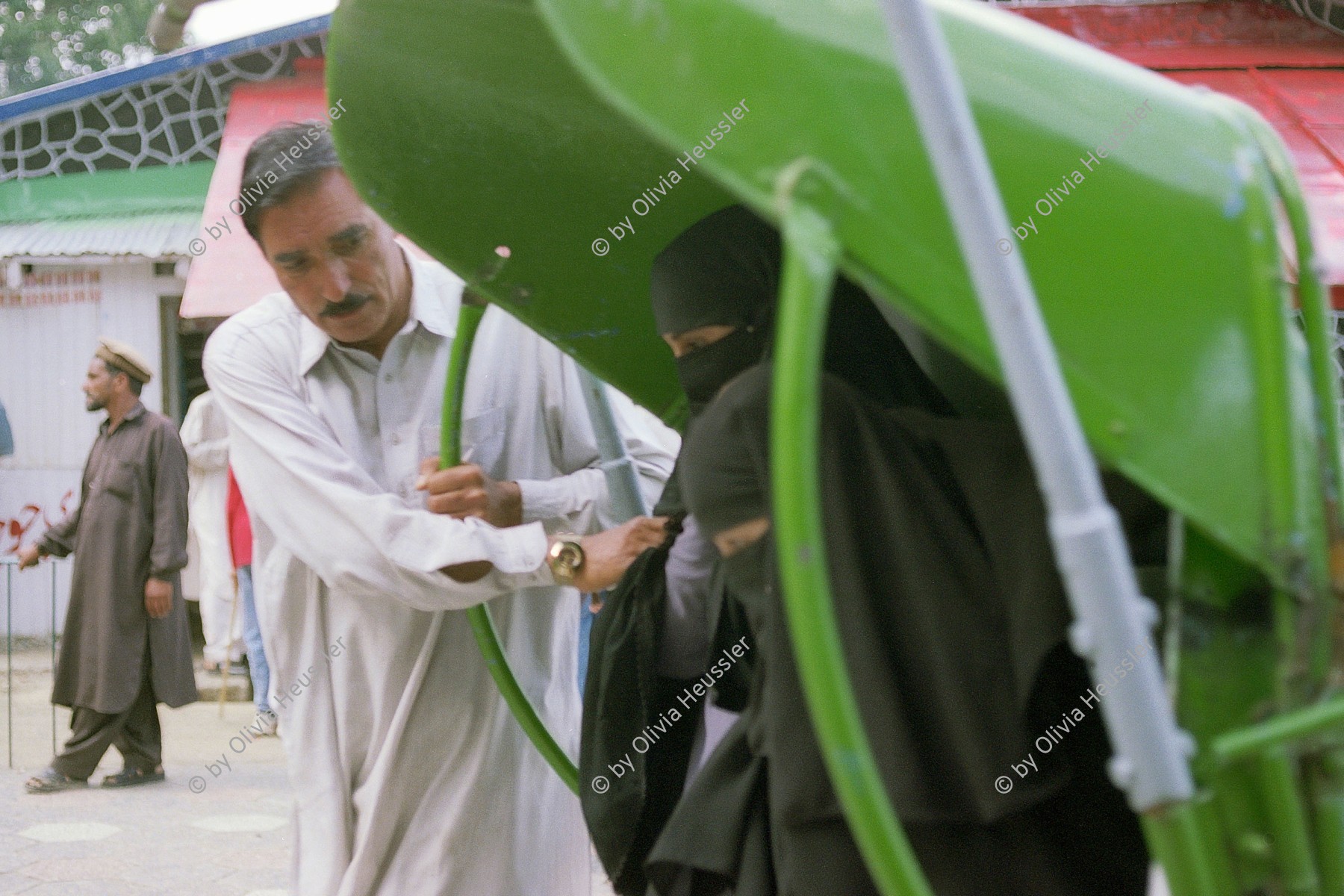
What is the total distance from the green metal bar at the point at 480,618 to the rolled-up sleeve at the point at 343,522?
0.41ft

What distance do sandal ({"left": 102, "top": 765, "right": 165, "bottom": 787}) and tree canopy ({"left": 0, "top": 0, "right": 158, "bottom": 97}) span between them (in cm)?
1912

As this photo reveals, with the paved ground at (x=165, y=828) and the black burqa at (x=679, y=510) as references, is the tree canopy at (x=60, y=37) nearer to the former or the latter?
the paved ground at (x=165, y=828)

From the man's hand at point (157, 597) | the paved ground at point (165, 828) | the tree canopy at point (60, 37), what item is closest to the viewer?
the paved ground at point (165, 828)

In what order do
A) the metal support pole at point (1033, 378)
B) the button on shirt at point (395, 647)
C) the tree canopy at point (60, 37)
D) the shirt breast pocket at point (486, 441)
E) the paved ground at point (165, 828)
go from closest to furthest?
the metal support pole at point (1033, 378)
the button on shirt at point (395, 647)
the shirt breast pocket at point (486, 441)
the paved ground at point (165, 828)
the tree canopy at point (60, 37)

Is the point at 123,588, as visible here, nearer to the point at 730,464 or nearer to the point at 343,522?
the point at 343,522

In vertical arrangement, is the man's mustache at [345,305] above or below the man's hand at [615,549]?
above

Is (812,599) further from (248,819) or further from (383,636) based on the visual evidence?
(248,819)

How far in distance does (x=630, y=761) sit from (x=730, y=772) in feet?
1.10

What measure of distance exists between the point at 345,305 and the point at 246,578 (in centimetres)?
567

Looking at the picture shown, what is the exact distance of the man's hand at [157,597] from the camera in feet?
21.8

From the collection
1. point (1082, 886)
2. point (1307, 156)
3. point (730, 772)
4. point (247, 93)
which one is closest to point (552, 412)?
point (730, 772)

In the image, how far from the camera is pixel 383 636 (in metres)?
2.77

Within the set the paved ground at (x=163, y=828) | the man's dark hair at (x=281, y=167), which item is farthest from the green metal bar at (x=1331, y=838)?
the paved ground at (x=163, y=828)

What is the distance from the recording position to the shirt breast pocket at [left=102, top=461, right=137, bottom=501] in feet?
22.0
